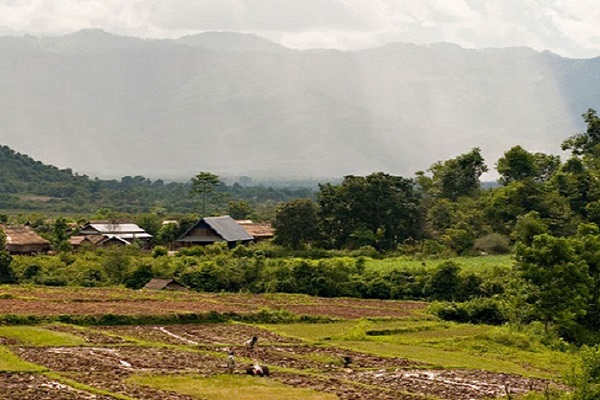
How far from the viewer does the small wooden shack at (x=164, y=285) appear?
44562 millimetres

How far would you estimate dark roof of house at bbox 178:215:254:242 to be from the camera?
63125mm

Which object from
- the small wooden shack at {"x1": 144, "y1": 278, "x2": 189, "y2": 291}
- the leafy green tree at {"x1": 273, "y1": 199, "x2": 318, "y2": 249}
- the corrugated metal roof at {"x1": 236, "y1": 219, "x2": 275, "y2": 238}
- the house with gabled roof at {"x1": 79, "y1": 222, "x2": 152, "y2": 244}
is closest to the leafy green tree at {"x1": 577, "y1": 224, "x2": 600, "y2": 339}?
the small wooden shack at {"x1": 144, "y1": 278, "x2": 189, "y2": 291}

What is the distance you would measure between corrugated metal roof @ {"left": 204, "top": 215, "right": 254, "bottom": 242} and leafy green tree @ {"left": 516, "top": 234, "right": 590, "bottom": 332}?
3239cm

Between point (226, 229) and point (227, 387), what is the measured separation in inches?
1773

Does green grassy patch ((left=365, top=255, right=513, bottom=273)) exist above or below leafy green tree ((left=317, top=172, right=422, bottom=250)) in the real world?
below

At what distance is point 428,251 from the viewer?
5588 cm

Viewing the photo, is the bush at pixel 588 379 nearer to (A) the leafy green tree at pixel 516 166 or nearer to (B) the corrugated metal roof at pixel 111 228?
(A) the leafy green tree at pixel 516 166

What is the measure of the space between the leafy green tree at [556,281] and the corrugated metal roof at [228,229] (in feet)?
106

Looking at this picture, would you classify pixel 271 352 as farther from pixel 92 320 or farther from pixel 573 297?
pixel 573 297

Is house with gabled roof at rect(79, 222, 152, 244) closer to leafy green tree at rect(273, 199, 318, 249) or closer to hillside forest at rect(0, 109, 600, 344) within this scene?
hillside forest at rect(0, 109, 600, 344)

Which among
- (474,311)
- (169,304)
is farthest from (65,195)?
(474,311)

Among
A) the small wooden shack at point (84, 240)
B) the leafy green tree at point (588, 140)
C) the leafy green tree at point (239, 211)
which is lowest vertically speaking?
the small wooden shack at point (84, 240)

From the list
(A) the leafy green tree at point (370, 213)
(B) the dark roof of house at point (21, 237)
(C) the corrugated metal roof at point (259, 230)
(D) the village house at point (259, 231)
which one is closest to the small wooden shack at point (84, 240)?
(B) the dark roof of house at point (21, 237)

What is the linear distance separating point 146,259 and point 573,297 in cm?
2585
